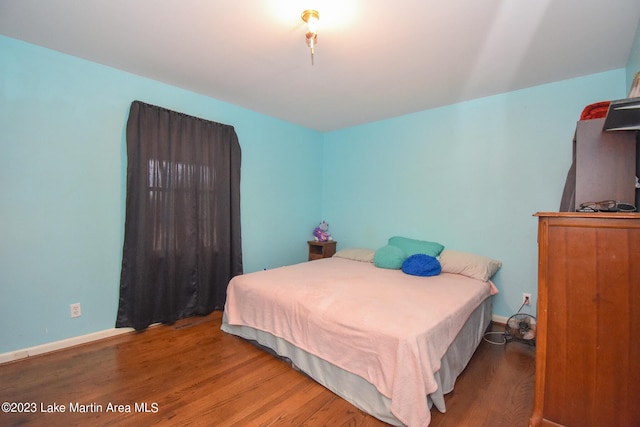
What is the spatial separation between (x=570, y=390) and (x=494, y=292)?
1.47m

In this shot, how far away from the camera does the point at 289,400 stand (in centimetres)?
166

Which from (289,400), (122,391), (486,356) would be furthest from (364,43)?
(122,391)

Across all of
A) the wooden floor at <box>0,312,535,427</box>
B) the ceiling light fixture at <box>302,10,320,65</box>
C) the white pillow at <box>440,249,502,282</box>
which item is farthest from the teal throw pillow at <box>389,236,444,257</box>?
the ceiling light fixture at <box>302,10,320,65</box>

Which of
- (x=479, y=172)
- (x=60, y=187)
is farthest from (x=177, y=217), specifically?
(x=479, y=172)

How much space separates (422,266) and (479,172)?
1211mm

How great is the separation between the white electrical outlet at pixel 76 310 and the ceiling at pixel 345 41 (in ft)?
6.60

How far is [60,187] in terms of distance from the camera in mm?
2188

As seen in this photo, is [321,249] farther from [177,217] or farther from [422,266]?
[177,217]

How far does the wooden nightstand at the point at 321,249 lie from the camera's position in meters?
3.96

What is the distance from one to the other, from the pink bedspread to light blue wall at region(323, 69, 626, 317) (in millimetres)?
539

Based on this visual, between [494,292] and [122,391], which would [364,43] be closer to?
[494,292]

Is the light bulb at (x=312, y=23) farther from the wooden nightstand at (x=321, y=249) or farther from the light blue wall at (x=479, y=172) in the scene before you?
the wooden nightstand at (x=321, y=249)

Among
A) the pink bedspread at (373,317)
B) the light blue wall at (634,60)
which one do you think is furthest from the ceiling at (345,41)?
the pink bedspread at (373,317)

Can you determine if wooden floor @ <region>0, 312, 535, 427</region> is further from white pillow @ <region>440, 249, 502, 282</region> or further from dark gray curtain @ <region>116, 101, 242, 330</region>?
white pillow @ <region>440, 249, 502, 282</region>
